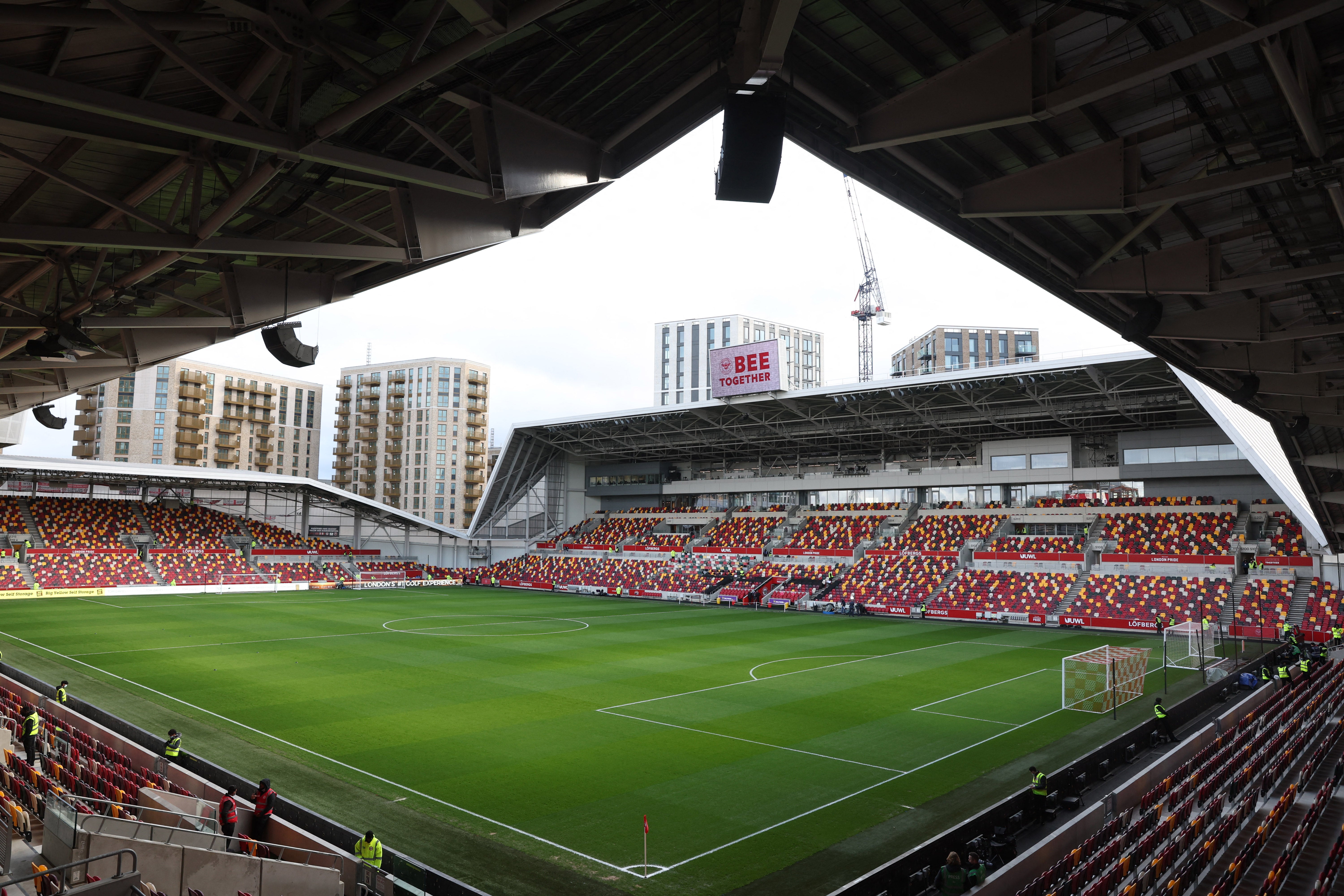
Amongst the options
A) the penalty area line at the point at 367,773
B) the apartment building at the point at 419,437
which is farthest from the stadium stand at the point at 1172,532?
the apartment building at the point at 419,437

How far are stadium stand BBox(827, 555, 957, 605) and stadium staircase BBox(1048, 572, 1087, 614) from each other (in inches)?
292

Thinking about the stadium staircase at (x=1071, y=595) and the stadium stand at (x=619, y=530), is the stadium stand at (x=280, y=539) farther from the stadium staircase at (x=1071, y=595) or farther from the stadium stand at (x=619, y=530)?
the stadium staircase at (x=1071, y=595)

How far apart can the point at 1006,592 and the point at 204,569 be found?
5604 centimetres

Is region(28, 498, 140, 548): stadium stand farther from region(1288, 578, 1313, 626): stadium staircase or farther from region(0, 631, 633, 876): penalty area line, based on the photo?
region(1288, 578, 1313, 626): stadium staircase

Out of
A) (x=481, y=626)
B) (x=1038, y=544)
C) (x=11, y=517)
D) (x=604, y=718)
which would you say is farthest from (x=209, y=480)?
(x=1038, y=544)

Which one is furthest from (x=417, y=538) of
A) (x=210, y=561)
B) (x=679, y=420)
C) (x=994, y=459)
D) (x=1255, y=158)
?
(x=1255, y=158)

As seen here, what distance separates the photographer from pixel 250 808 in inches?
507

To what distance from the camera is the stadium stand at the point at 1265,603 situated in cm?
3859

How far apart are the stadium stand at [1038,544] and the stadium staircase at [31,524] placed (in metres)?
64.7

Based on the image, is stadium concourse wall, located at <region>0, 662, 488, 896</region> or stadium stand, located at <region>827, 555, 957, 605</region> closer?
stadium concourse wall, located at <region>0, 662, 488, 896</region>

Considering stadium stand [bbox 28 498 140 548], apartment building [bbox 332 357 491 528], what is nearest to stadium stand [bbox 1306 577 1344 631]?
stadium stand [bbox 28 498 140 548]

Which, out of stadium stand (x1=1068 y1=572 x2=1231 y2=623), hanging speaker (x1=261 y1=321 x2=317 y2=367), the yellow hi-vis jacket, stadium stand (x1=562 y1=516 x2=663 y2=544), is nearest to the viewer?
the yellow hi-vis jacket

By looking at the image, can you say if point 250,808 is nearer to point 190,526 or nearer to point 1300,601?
point 1300,601

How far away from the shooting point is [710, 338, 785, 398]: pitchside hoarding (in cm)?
5341
